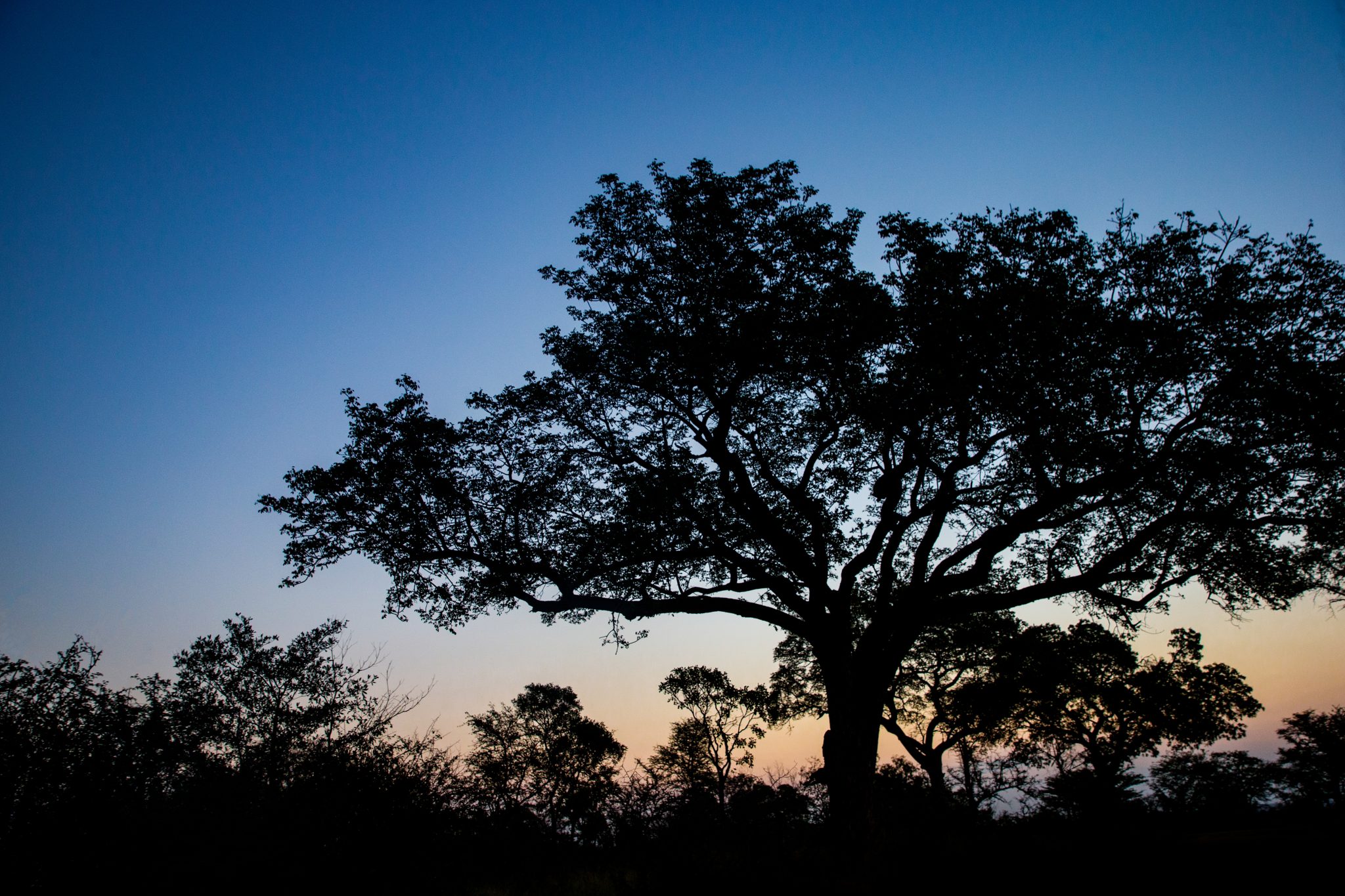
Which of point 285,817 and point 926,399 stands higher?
point 926,399

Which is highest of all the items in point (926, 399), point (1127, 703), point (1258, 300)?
point (1258, 300)

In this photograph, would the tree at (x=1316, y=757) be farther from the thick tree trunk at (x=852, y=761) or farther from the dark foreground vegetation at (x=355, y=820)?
the thick tree trunk at (x=852, y=761)

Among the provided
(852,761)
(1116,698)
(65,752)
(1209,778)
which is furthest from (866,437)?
(1209,778)

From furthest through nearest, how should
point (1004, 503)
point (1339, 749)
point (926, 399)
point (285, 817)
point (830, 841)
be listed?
point (1339, 749)
point (1004, 503)
point (926, 399)
point (830, 841)
point (285, 817)

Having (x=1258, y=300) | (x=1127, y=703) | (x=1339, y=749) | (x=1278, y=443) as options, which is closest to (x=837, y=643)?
(x=1278, y=443)

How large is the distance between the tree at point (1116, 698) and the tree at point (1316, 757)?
1143 cm

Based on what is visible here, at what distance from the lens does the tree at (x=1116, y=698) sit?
28.4 m

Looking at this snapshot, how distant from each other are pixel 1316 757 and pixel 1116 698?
18188mm

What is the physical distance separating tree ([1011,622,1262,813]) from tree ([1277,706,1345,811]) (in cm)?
1143

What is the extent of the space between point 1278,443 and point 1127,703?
864 inches

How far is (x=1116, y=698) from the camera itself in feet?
95.0

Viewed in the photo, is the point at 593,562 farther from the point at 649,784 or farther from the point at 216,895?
the point at 216,895

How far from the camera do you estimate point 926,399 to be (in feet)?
43.9

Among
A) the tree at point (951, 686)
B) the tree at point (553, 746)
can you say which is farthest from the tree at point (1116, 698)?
the tree at point (553, 746)
